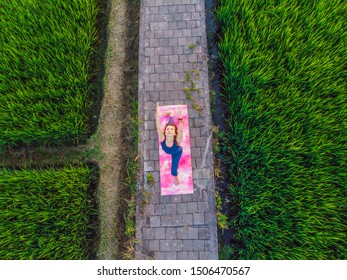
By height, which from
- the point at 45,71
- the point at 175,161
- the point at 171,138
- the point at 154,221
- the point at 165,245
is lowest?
the point at 165,245

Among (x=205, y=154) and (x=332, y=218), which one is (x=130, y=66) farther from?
(x=332, y=218)

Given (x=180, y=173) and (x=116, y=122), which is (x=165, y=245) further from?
(x=116, y=122)

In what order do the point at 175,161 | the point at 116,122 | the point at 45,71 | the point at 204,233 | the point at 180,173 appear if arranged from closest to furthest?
1. the point at 175,161
2. the point at 204,233
3. the point at 180,173
4. the point at 45,71
5. the point at 116,122

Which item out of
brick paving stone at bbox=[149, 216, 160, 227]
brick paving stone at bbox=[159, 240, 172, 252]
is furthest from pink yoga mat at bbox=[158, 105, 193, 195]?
brick paving stone at bbox=[159, 240, 172, 252]

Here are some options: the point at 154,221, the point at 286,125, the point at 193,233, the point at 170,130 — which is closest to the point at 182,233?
the point at 193,233

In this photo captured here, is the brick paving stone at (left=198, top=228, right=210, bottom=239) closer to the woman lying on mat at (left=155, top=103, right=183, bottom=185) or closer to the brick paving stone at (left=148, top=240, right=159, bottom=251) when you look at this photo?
the brick paving stone at (left=148, top=240, right=159, bottom=251)

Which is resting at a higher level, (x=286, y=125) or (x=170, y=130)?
(x=286, y=125)
